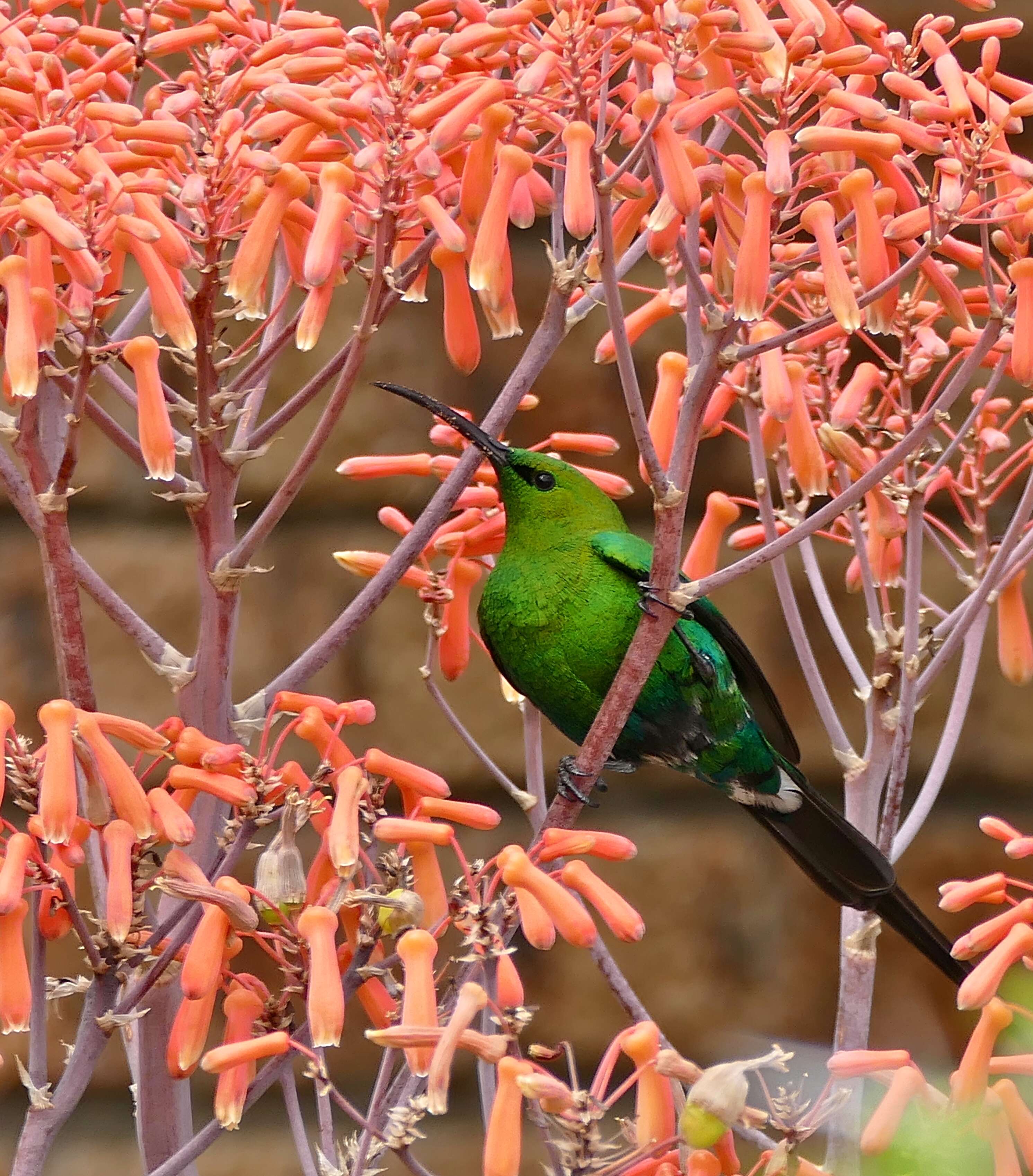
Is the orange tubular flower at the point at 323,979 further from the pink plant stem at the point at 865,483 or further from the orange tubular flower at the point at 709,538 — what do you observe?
the orange tubular flower at the point at 709,538

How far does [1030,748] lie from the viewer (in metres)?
1.78

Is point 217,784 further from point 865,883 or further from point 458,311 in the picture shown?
point 865,883

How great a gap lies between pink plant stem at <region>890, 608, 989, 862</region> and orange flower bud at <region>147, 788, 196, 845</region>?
507 millimetres

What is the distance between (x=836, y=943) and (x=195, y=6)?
144 cm

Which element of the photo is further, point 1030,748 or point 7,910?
point 1030,748

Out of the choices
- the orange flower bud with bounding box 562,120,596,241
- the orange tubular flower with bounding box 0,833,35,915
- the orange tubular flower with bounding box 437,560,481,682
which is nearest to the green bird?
the orange tubular flower with bounding box 437,560,481,682

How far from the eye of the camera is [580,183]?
0.69 meters

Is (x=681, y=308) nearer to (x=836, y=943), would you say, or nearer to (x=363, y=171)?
(x=363, y=171)

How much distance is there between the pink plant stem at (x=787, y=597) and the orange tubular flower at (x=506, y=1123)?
1.39 feet

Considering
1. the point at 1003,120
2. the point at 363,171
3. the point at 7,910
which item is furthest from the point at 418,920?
the point at 1003,120

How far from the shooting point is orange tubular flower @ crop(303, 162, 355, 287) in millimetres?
687

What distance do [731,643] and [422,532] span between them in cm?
39

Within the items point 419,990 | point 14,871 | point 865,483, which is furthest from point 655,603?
point 14,871

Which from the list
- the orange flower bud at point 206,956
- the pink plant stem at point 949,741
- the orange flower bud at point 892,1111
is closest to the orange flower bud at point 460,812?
the orange flower bud at point 206,956
